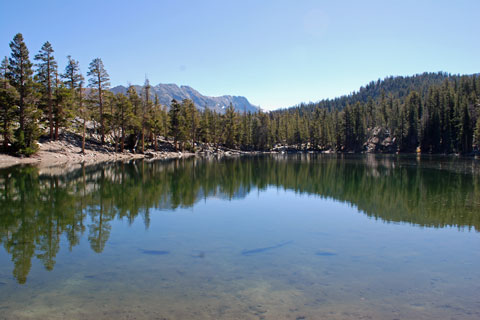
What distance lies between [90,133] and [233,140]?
52.8 meters

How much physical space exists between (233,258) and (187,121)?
256 ft

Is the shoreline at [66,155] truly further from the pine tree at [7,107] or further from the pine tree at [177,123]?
the pine tree at [177,123]

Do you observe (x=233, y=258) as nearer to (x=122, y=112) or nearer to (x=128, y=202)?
(x=128, y=202)

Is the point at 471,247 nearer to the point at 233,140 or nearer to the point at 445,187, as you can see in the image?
the point at 445,187

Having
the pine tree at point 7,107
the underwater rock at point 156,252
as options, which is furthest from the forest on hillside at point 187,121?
the underwater rock at point 156,252

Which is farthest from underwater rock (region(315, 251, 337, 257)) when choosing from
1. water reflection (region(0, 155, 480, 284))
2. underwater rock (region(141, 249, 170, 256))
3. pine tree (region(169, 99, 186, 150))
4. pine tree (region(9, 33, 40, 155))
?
pine tree (region(169, 99, 186, 150))

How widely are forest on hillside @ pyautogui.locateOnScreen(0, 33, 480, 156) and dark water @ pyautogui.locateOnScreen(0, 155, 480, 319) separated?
30.4m

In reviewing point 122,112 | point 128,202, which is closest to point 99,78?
point 122,112

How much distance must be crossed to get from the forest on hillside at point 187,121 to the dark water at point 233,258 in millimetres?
30404

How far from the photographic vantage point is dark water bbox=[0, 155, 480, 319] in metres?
7.04

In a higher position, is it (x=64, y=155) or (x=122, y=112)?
(x=122, y=112)

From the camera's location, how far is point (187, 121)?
86.0 metres

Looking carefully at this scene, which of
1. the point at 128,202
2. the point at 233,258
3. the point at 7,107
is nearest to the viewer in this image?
the point at 233,258

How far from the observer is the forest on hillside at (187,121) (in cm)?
4475
